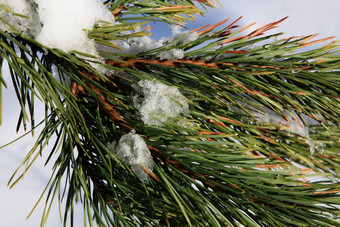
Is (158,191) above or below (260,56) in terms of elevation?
below

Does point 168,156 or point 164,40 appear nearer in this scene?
point 168,156

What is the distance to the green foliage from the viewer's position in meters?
0.52

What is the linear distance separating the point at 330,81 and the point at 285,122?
11 cm

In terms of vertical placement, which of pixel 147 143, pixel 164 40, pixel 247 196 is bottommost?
pixel 247 196

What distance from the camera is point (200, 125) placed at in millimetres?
614

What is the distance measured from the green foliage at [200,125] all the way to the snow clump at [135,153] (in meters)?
0.01

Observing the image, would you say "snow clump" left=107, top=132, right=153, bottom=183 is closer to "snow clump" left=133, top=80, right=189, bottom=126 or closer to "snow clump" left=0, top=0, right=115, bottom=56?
"snow clump" left=133, top=80, right=189, bottom=126

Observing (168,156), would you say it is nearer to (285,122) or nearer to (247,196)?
(247,196)

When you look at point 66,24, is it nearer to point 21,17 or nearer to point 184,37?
point 21,17

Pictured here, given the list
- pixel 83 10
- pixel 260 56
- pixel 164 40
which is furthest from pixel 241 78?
pixel 83 10

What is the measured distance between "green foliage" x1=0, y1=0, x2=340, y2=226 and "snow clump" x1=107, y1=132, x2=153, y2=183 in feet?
0.04

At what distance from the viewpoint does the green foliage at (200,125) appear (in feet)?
1.69

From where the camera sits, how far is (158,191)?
58cm

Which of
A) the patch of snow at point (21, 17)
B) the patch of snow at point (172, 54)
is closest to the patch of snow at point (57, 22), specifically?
the patch of snow at point (21, 17)
